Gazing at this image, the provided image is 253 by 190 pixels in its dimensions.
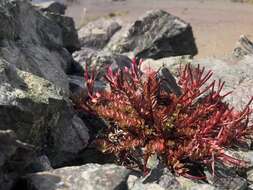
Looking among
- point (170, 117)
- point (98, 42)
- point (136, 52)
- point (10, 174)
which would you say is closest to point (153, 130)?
point (170, 117)

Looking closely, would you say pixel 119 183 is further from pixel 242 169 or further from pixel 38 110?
pixel 242 169

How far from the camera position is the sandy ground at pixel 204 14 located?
2521cm

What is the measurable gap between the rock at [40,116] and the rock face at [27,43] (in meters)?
0.87

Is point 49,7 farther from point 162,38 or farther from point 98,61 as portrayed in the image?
point 98,61

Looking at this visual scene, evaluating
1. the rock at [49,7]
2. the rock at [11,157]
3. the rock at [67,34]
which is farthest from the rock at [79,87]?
the rock at [49,7]

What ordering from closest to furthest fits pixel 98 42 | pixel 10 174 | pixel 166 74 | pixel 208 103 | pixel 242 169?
pixel 10 174 < pixel 242 169 < pixel 208 103 < pixel 166 74 < pixel 98 42

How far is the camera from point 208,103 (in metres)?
6.52

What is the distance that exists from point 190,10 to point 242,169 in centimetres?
3509

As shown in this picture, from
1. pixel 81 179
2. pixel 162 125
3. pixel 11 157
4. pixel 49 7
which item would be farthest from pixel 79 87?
pixel 49 7

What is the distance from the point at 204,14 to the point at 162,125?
32210mm

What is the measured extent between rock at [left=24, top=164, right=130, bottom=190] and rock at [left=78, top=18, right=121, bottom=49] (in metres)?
15.8

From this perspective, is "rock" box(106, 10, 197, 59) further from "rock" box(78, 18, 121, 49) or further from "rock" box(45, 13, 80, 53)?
"rock" box(45, 13, 80, 53)

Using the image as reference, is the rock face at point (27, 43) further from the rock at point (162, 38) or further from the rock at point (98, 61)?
the rock at point (162, 38)

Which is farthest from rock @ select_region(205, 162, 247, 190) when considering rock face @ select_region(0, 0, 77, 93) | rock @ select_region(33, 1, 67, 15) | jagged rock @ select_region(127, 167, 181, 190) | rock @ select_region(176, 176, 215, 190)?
rock @ select_region(33, 1, 67, 15)
